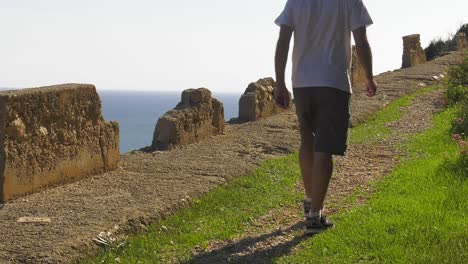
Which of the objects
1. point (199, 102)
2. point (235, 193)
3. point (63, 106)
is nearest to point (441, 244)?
point (235, 193)

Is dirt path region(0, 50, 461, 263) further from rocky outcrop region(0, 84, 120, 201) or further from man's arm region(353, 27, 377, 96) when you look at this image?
man's arm region(353, 27, 377, 96)

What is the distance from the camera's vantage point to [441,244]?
515 centimetres

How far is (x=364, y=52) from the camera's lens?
Answer: 560cm

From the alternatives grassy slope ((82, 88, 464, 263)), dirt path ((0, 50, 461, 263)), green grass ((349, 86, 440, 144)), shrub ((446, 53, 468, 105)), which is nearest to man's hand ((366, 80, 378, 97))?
grassy slope ((82, 88, 464, 263))

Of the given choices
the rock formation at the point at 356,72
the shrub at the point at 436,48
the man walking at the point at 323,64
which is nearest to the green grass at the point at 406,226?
the man walking at the point at 323,64

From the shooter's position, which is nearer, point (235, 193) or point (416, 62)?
point (235, 193)

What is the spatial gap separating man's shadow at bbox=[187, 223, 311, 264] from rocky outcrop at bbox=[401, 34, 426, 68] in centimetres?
2038

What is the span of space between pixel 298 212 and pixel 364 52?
171cm

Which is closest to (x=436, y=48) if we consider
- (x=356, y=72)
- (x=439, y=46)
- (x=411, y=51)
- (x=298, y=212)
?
(x=439, y=46)

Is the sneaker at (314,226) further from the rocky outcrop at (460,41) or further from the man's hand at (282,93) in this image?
the rocky outcrop at (460,41)

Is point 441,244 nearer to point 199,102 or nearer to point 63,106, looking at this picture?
point 63,106

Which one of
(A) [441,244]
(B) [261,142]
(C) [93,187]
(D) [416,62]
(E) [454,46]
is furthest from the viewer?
(E) [454,46]

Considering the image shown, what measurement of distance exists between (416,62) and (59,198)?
20.4 meters

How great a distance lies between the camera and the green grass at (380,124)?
1093 centimetres
